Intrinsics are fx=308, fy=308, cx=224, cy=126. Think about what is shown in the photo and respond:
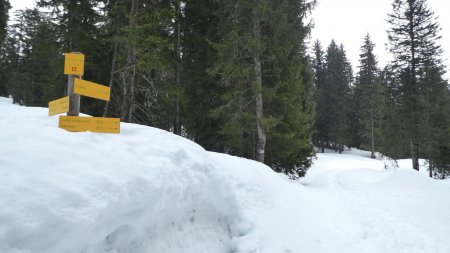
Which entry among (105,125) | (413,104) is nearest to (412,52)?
(413,104)

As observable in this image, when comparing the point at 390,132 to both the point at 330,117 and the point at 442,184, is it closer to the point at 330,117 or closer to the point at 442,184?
the point at 442,184

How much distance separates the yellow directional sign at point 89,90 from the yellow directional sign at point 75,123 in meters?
0.49

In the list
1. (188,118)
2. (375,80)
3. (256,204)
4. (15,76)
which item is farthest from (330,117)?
(15,76)

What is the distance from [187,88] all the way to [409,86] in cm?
1490

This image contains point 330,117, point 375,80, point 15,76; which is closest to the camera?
Result: point 375,80

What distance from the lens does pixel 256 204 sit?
674 centimetres

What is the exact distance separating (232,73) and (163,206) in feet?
31.3

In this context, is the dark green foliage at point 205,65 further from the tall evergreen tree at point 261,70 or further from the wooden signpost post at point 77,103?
the wooden signpost post at point 77,103

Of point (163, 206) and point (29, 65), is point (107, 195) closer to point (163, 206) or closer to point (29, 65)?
point (163, 206)

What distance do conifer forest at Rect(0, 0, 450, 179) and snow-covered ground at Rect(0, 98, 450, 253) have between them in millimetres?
5616

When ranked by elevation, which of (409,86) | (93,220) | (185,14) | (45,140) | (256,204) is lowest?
(256,204)

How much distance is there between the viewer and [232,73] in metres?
13.4

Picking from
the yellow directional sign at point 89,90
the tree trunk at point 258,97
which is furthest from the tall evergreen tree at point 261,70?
the yellow directional sign at point 89,90

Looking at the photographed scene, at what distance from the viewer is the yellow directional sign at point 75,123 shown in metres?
5.46
